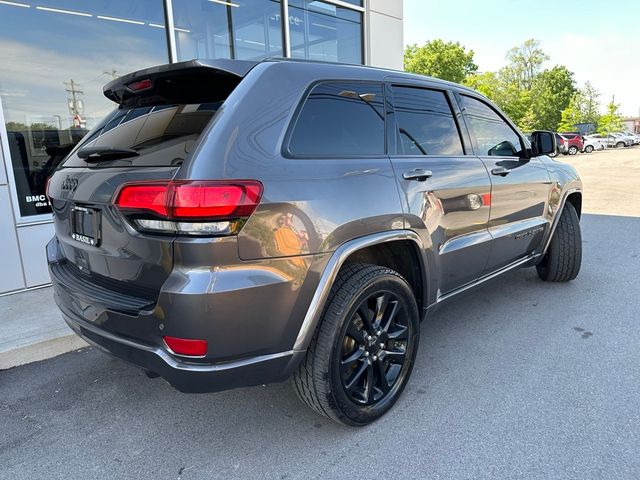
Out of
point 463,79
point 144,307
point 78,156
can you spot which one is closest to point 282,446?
point 144,307

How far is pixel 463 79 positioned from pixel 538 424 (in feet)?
182

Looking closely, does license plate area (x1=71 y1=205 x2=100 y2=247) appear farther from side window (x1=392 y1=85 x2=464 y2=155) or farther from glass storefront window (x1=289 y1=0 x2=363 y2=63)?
glass storefront window (x1=289 y1=0 x2=363 y2=63)

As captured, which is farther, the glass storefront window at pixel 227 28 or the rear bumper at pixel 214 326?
the glass storefront window at pixel 227 28

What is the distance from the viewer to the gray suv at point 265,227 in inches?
73.8

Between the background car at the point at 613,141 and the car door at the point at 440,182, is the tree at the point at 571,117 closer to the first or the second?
the background car at the point at 613,141

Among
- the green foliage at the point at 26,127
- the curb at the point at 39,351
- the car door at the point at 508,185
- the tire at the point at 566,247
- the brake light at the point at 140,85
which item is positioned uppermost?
the brake light at the point at 140,85

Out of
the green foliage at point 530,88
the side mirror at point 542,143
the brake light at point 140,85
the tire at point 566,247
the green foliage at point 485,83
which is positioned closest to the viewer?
the brake light at point 140,85

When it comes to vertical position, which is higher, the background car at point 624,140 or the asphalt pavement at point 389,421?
the background car at point 624,140

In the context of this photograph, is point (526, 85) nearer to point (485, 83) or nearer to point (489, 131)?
point (485, 83)

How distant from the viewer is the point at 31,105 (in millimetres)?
5055

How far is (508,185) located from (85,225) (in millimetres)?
2935

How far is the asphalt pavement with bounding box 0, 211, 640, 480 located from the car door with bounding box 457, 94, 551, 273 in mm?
726

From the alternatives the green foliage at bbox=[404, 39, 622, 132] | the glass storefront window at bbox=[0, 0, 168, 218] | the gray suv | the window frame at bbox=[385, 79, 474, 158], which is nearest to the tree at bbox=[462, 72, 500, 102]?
the green foliage at bbox=[404, 39, 622, 132]

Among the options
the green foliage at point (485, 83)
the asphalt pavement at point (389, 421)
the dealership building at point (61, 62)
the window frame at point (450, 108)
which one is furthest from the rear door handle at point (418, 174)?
the green foliage at point (485, 83)
